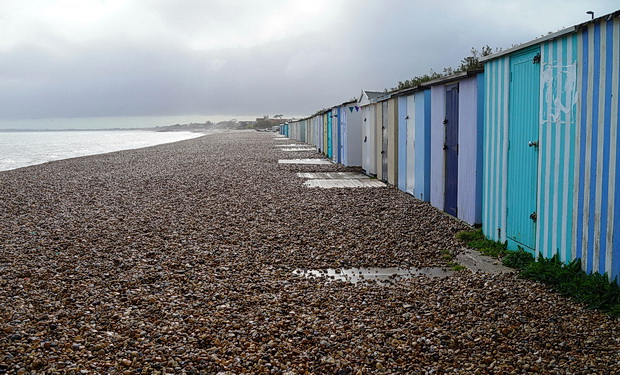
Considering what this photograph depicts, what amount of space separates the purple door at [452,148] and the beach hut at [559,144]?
162 centimetres

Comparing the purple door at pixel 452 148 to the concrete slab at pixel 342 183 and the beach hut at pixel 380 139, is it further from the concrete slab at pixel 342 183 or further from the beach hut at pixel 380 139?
the beach hut at pixel 380 139

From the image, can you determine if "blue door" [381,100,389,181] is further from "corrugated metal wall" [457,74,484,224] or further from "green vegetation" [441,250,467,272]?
"green vegetation" [441,250,467,272]

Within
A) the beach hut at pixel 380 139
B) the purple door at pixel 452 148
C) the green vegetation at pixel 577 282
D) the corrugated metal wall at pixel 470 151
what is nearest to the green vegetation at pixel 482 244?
the corrugated metal wall at pixel 470 151

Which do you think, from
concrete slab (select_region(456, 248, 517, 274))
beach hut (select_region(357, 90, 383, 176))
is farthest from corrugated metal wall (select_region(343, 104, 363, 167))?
concrete slab (select_region(456, 248, 517, 274))

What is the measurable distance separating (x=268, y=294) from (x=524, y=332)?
246cm

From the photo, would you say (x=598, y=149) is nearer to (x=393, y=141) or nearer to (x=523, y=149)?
(x=523, y=149)

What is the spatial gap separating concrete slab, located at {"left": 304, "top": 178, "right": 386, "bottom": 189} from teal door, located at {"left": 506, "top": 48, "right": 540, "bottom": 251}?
297 inches

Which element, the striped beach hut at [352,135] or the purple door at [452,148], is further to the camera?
the striped beach hut at [352,135]

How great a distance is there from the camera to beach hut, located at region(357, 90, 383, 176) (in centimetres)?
1695

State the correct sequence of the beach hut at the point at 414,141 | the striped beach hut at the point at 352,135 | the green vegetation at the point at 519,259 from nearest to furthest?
the green vegetation at the point at 519,259
the beach hut at the point at 414,141
the striped beach hut at the point at 352,135

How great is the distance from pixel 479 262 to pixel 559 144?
5.73ft

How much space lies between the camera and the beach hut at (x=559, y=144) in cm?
501

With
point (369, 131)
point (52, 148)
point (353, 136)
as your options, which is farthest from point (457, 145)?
point (52, 148)

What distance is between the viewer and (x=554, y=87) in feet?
19.2
